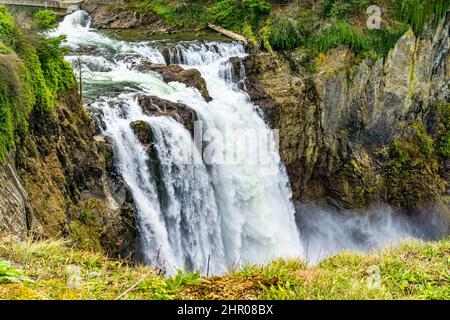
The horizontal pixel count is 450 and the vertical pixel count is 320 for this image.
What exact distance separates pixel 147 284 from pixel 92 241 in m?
5.48

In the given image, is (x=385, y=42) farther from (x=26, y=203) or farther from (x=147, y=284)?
(x=147, y=284)

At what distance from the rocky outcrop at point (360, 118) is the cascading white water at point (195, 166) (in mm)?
1327

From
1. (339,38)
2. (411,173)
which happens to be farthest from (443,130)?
(339,38)

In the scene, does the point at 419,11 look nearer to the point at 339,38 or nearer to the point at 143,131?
the point at 339,38

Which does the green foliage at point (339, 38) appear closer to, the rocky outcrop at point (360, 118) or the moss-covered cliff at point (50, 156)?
the rocky outcrop at point (360, 118)

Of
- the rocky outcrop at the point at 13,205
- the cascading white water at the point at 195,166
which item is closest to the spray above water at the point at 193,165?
the cascading white water at the point at 195,166

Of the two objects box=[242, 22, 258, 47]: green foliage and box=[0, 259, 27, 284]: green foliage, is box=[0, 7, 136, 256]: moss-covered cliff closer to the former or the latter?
box=[0, 259, 27, 284]: green foliage

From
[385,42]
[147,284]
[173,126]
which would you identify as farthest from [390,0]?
[147,284]

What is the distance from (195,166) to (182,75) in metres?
3.69

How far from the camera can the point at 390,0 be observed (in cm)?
1933

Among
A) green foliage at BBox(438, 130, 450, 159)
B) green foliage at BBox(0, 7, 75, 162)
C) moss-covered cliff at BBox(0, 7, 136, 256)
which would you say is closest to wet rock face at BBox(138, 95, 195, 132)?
moss-covered cliff at BBox(0, 7, 136, 256)

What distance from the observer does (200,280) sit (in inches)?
166

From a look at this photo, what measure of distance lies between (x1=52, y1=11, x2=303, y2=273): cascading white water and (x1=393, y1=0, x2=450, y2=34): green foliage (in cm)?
724

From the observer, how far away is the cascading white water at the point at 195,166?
11.3m
